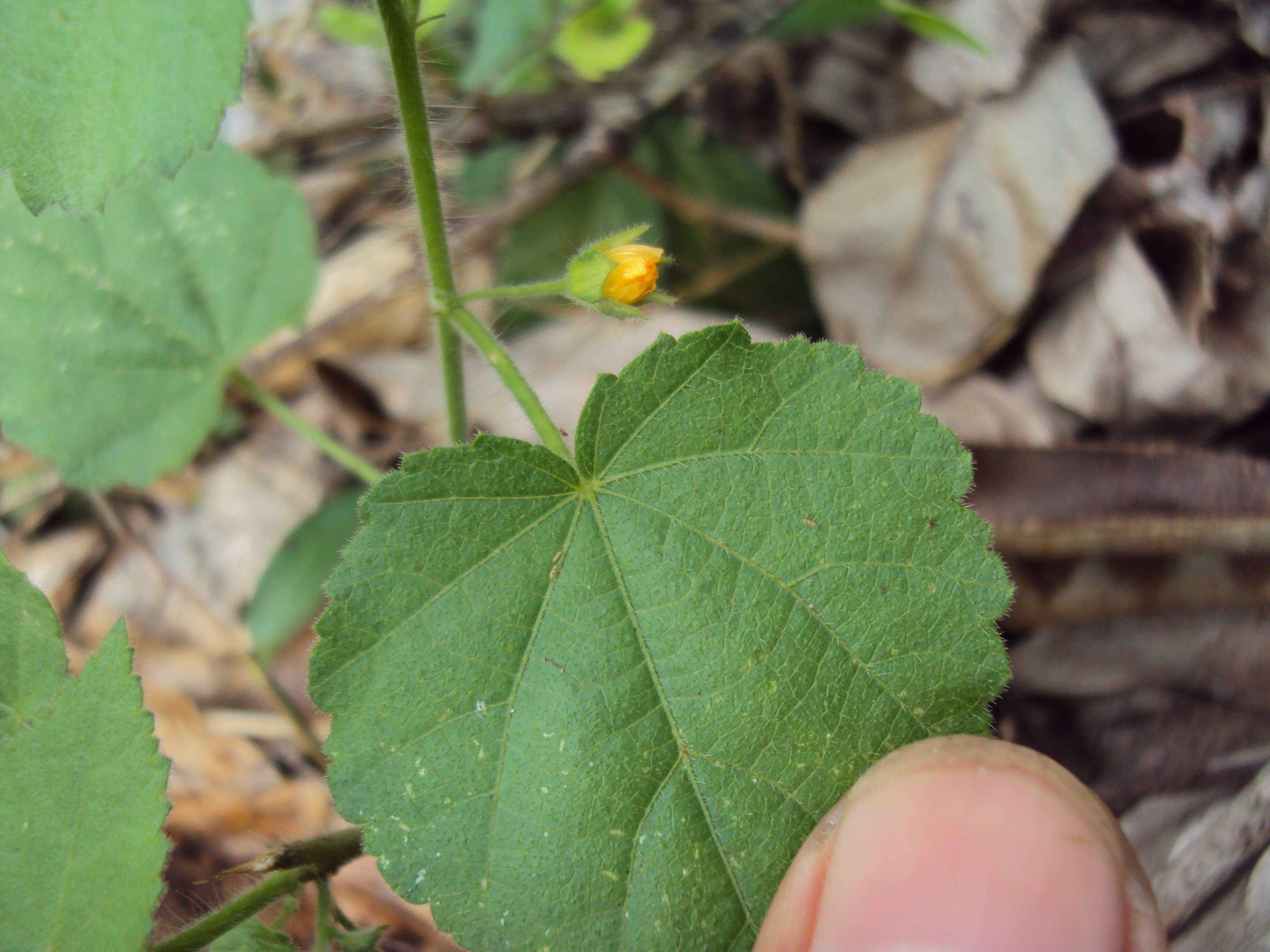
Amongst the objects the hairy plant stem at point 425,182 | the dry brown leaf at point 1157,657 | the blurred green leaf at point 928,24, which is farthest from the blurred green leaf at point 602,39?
the dry brown leaf at point 1157,657

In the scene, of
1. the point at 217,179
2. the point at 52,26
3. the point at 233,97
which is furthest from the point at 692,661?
the point at 217,179

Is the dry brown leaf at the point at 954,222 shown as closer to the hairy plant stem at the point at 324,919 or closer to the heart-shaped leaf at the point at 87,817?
the hairy plant stem at the point at 324,919

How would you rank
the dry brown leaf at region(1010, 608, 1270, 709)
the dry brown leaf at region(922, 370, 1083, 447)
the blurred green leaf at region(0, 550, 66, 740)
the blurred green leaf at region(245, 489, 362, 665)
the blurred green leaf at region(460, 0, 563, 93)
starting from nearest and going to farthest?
the blurred green leaf at region(0, 550, 66, 740)
the dry brown leaf at region(1010, 608, 1270, 709)
the dry brown leaf at region(922, 370, 1083, 447)
the blurred green leaf at region(245, 489, 362, 665)
the blurred green leaf at region(460, 0, 563, 93)

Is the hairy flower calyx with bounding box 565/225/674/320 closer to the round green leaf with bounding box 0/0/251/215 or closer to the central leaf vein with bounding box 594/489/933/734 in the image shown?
the central leaf vein with bounding box 594/489/933/734

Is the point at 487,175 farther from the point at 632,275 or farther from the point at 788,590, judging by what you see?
the point at 788,590

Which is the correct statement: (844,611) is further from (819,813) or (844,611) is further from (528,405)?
(528,405)

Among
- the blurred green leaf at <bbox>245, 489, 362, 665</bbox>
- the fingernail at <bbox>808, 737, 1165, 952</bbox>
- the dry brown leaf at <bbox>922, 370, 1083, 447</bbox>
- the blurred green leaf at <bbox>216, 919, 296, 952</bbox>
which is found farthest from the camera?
the blurred green leaf at <bbox>245, 489, 362, 665</bbox>

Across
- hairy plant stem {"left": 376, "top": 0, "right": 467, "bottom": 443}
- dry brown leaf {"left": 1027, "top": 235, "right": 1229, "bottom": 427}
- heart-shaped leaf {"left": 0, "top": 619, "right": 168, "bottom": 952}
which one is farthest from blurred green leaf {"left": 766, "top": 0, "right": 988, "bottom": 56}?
heart-shaped leaf {"left": 0, "top": 619, "right": 168, "bottom": 952}
